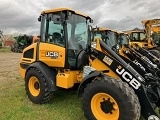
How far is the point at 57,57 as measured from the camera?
5.93 meters

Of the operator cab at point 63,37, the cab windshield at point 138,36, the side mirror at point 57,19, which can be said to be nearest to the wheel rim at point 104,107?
the operator cab at point 63,37

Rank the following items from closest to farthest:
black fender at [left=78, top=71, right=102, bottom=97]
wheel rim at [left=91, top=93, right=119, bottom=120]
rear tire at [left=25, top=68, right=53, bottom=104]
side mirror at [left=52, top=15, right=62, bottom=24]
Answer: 1. wheel rim at [left=91, top=93, right=119, bottom=120]
2. black fender at [left=78, top=71, right=102, bottom=97]
3. side mirror at [left=52, top=15, right=62, bottom=24]
4. rear tire at [left=25, top=68, right=53, bottom=104]

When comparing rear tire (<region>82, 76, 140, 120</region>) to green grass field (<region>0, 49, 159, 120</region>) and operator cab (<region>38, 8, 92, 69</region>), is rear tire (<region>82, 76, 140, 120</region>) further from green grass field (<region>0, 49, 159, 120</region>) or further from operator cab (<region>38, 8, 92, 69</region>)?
operator cab (<region>38, 8, 92, 69</region>)

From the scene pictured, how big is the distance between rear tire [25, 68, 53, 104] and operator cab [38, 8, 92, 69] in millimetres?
414

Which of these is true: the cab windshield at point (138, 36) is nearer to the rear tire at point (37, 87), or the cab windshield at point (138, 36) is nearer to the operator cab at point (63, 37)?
the operator cab at point (63, 37)

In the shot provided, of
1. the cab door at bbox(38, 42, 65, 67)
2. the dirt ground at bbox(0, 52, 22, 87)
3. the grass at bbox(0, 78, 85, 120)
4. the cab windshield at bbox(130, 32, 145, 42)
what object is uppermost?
the cab windshield at bbox(130, 32, 145, 42)

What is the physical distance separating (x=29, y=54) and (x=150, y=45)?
12.3 m

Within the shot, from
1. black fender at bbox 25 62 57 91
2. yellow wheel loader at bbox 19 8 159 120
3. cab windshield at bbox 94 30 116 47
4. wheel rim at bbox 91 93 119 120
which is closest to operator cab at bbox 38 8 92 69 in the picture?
yellow wheel loader at bbox 19 8 159 120

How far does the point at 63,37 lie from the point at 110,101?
2.12 metres

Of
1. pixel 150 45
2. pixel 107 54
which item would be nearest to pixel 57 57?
pixel 107 54

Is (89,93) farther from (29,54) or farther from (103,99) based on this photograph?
(29,54)

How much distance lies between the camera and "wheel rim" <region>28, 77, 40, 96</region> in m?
6.44

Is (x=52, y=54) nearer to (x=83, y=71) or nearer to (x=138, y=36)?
(x=83, y=71)

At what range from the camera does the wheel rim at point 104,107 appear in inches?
177
